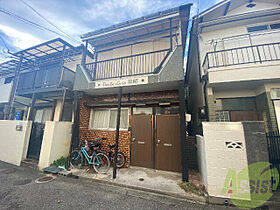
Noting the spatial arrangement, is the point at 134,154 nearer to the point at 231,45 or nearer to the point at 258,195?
the point at 258,195

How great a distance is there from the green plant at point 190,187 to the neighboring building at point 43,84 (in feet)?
20.4

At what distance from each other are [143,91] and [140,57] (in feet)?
5.10

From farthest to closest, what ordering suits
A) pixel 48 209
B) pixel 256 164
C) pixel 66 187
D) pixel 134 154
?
pixel 134 154
pixel 66 187
pixel 256 164
pixel 48 209

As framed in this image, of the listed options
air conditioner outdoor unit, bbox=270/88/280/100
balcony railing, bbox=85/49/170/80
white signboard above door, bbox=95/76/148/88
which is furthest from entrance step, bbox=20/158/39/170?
air conditioner outdoor unit, bbox=270/88/280/100

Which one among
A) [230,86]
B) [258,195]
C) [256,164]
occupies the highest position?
[230,86]

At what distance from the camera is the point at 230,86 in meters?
4.62

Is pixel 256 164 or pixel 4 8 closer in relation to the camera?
pixel 256 164

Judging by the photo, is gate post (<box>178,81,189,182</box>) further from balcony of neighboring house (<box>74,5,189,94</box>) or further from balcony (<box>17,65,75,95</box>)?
balcony (<box>17,65,75,95</box>)

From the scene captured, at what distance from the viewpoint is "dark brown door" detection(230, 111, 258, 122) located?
4684 millimetres

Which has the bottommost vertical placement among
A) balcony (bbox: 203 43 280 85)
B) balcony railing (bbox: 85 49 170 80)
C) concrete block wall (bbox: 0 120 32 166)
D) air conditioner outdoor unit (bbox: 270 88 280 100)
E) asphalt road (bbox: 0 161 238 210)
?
asphalt road (bbox: 0 161 238 210)

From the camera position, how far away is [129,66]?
5098 millimetres

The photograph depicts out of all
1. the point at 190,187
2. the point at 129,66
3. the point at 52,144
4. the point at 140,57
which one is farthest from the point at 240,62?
the point at 52,144

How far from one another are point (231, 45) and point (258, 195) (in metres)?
5.87

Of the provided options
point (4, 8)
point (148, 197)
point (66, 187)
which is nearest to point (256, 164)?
point (148, 197)
